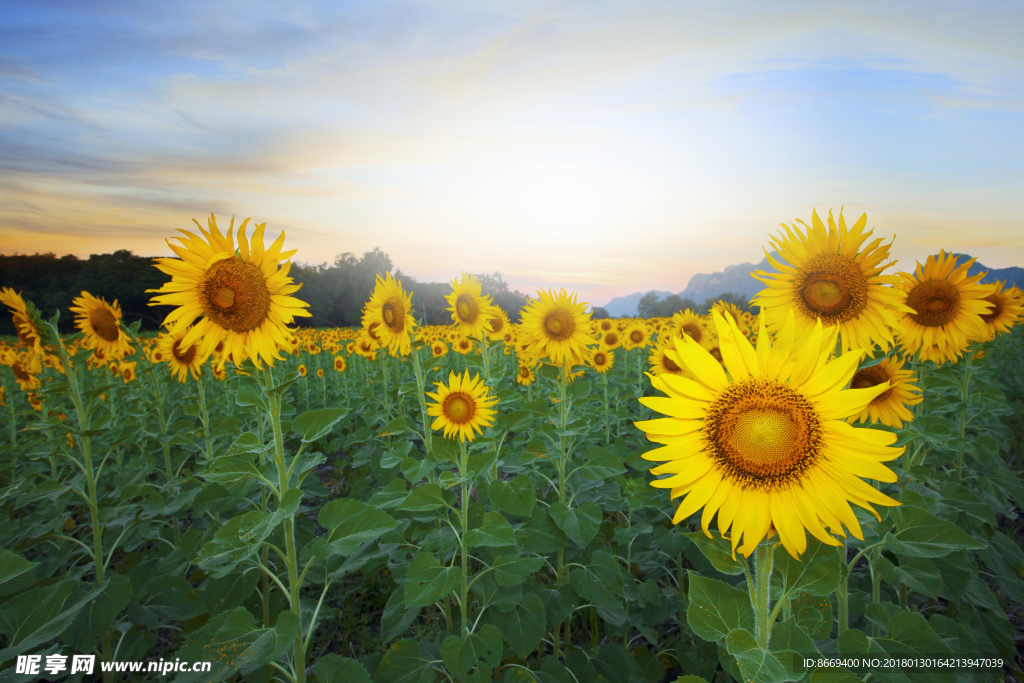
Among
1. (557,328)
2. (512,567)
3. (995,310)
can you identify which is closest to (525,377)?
(557,328)

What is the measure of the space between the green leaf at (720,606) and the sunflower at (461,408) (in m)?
2.33

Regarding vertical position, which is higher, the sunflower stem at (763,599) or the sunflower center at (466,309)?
the sunflower center at (466,309)

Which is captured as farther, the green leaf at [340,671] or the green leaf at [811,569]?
the green leaf at [340,671]

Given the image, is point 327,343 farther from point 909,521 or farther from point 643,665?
point 909,521

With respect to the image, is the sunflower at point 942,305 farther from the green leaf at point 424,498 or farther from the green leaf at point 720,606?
the green leaf at point 424,498

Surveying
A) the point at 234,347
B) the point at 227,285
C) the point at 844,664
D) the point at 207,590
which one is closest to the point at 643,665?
the point at 844,664

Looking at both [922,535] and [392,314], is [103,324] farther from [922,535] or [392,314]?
[922,535]

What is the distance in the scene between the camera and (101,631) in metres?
2.91

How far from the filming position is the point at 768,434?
5.02ft

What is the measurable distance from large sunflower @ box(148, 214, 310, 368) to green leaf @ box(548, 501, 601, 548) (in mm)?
2117

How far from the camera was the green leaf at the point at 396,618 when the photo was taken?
2758 millimetres

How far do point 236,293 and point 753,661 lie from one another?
117 inches

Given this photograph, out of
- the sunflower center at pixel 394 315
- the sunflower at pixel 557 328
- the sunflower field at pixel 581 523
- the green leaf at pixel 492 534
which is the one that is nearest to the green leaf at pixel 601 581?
the sunflower field at pixel 581 523

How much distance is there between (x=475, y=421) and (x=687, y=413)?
2412 mm
